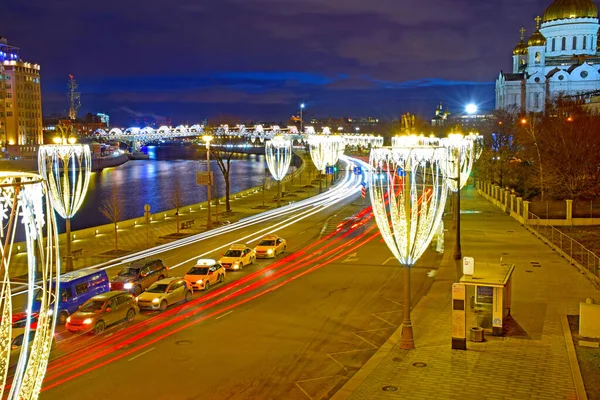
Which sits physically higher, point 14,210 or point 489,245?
point 14,210

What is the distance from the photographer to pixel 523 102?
12106 cm

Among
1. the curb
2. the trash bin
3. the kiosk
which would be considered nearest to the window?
the kiosk

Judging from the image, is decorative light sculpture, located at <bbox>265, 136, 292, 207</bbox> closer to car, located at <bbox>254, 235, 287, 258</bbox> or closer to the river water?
the river water

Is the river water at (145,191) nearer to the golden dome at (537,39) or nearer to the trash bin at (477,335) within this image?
the trash bin at (477,335)

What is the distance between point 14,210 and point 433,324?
14.3 metres

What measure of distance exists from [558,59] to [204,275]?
113 meters

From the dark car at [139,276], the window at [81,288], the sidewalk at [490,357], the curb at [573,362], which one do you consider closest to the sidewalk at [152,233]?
the dark car at [139,276]

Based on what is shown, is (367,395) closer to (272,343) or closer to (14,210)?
(272,343)

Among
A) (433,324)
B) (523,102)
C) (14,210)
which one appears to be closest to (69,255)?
(433,324)

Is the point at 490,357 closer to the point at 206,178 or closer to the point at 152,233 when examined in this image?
the point at 152,233

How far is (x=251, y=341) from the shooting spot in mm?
17250

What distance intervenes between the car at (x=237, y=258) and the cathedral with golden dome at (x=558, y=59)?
301ft

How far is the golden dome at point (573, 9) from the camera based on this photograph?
112 m

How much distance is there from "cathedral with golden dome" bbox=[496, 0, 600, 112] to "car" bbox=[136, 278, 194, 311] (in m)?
98.4
